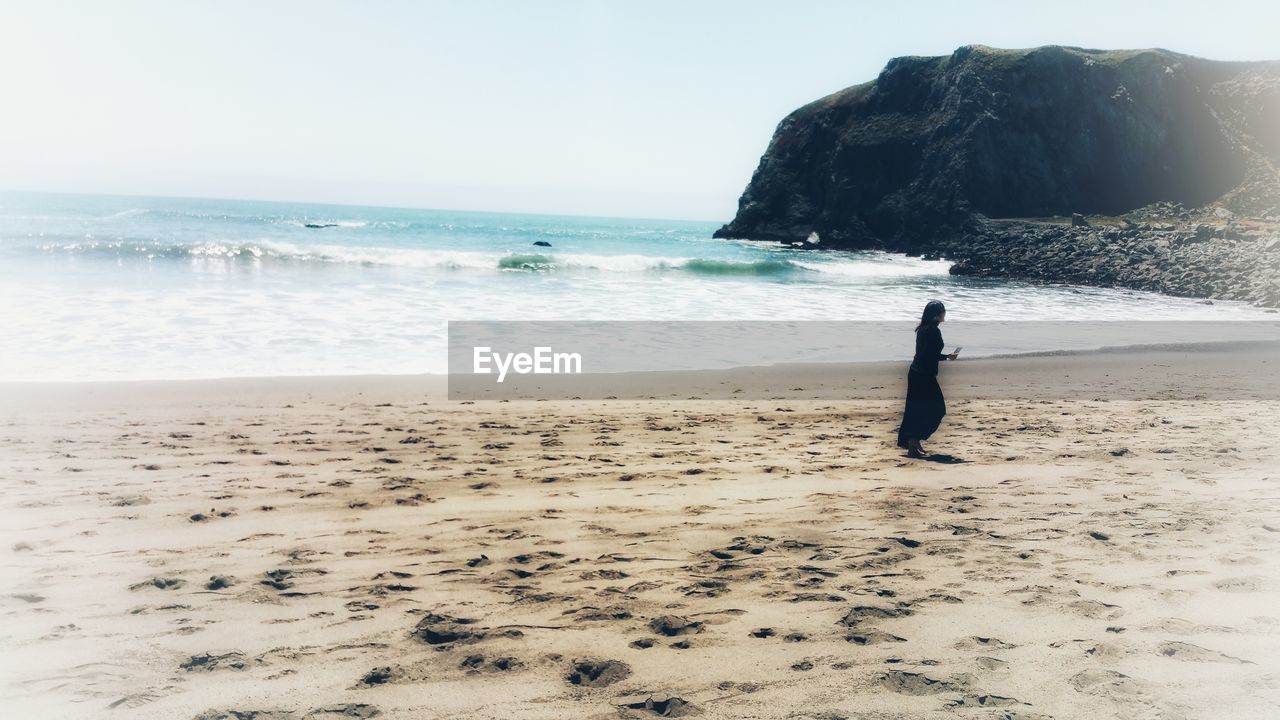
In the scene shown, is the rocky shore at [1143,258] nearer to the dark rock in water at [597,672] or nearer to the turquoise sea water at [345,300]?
the turquoise sea water at [345,300]

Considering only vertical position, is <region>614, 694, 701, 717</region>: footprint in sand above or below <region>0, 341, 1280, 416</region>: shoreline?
below

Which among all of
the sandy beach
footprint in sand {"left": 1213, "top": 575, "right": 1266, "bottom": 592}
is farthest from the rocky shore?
footprint in sand {"left": 1213, "top": 575, "right": 1266, "bottom": 592}

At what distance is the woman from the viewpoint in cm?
723

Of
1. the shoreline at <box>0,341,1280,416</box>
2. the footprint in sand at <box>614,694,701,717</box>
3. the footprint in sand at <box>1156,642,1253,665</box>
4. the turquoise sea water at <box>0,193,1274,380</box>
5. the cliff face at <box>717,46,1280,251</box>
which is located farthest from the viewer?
the cliff face at <box>717,46,1280,251</box>

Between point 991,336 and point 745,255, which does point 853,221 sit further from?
point 991,336

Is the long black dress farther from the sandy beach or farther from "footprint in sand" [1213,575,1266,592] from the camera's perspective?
"footprint in sand" [1213,575,1266,592]

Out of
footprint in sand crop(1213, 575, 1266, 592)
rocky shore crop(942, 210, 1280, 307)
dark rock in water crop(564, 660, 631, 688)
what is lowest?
dark rock in water crop(564, 660, 631, 688)

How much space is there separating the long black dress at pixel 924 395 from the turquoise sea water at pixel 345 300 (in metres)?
6.33

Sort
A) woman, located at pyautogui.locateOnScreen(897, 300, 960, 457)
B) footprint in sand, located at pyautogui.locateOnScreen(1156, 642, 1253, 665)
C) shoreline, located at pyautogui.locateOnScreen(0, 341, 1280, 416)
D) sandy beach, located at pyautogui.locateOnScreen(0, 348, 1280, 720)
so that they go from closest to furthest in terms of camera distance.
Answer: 1. sandy beach, located at pyautogui.locateOnScreen(0, 348, 1280, 720)
2. footprint in sand, located at pyautogui.locateOnScreen(1156, 642, 1253, 665)
3. woman, located at pyautogui.locateOnScreen(897, 300, 960, 457)
4. shoreline, located at pyautogui.locateOnScreen(0, 341, 1280, 416)

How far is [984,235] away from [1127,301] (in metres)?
22.8

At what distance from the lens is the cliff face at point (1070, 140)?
56.0m

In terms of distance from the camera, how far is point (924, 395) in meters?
7.31

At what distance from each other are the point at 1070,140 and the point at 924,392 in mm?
58400

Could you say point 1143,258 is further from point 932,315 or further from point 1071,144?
point 932,315
